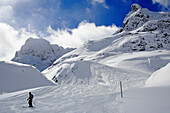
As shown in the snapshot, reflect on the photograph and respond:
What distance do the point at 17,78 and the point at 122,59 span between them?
154ft

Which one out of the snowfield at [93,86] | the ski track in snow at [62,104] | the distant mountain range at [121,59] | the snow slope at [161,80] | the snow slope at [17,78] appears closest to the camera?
the ski track in snow at [62,104]

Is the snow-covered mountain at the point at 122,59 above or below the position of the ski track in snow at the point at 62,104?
above

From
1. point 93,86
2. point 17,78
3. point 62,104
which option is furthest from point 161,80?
point 17,78

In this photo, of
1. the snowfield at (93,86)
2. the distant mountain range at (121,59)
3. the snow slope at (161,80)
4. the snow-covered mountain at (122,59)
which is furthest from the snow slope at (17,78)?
the snow slope at (161,80)

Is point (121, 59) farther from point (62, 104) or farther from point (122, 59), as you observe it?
point (62, 104)

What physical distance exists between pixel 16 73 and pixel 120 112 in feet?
72.4

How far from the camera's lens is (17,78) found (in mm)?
20734

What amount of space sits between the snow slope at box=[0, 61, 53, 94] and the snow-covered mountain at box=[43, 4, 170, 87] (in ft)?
32.3

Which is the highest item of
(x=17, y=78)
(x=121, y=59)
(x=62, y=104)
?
(x=121, y=59)

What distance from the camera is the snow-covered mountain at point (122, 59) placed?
1240 inches

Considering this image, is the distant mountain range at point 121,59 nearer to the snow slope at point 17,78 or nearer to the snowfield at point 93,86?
the snowfield at point 93,86

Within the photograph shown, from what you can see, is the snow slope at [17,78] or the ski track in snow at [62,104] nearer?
the ski track in snow at [62,104]

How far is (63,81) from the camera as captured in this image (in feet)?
107

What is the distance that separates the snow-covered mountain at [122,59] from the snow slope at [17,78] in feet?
32.3
